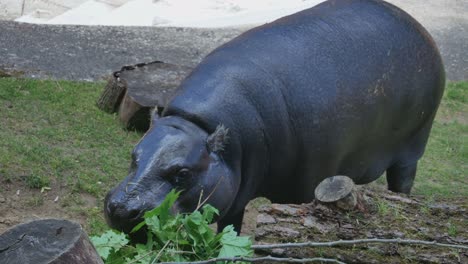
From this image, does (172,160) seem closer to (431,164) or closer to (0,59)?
(431,164)

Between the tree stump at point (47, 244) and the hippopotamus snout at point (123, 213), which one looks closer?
the tree stump at point (47, 244)

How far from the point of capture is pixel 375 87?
15.1ft

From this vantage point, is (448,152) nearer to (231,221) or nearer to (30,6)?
(231,221)

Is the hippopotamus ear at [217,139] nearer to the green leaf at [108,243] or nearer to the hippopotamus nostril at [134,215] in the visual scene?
the hippopotamus nostril at [134,215]

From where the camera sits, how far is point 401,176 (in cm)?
533

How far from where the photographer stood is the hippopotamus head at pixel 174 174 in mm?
3365

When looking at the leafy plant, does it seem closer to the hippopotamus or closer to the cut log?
the hippopotamus

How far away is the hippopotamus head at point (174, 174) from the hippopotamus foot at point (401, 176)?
67.3 inches

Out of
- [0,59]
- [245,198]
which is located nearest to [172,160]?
[245,198]

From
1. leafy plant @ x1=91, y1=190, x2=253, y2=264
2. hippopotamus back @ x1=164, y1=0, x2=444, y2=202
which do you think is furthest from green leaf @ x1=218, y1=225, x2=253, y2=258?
hippopotamus back @ x1=164, y1=0, x2=444, y2=202

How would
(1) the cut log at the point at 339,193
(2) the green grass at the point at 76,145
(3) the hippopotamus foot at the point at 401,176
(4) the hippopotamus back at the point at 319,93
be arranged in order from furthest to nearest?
1. (2) the green grass at the point at 76,145
2. (3) the hippopotamus foot at the point at 401,176
3. (4) the hippopotamus back at the point at 319,93
4. (1) the cut log at the point at 339,193

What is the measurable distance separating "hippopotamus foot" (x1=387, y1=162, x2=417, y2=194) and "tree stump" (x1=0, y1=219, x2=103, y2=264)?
10.9 ft

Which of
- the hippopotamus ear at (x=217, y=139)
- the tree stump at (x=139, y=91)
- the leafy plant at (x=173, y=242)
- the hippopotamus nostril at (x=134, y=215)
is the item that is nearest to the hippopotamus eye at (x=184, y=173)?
the hippopotamus ear at (x=217, y=139)

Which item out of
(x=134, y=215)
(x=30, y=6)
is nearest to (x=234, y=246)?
(x=134, y=215)
